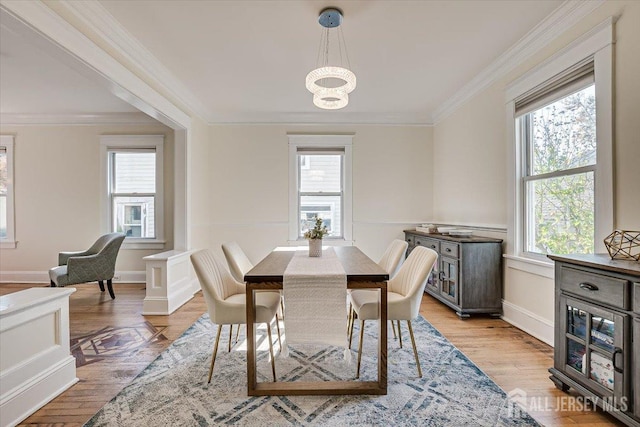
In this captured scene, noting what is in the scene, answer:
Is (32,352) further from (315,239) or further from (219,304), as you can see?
(315,239)

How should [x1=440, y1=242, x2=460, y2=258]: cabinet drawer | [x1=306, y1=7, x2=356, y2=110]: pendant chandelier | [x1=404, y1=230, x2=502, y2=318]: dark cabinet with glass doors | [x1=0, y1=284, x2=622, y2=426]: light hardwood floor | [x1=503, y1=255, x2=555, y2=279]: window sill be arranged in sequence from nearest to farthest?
1. [x1=0, y1=284, x2=622, y2=426]: light hardwood floor
2. [x1=306, y1=7, x2=356, y2=110]: pendant chandelier
3. [x1=503, y1=255, x2=555, y2=279]: window sill
4. [x1=404, y1=230, x2=502, y2=318]: dark cabinet with glass doors
5. [x1=440, y1=242, x2=460, y2=258]: cabinet drawer

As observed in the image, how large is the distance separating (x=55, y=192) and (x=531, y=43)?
6.83 meters

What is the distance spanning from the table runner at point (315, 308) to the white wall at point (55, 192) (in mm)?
4038

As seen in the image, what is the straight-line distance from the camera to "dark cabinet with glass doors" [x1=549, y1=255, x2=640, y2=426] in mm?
1592

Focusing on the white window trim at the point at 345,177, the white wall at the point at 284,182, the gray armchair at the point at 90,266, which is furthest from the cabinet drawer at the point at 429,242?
the gray armchair at the point at 90,266

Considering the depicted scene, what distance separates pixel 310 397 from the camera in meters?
2.01

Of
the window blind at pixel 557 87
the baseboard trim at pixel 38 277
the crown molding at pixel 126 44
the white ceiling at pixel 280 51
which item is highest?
the white ceiling at pixel 280 51

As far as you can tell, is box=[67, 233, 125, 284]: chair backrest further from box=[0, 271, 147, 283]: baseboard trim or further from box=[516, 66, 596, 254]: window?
box=[516, 66, 596, 254]: window

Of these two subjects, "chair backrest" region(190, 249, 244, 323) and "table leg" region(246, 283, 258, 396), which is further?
"chair backrest" region(190, 249, 244, 323)

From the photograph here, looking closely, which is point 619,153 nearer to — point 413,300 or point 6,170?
point 413,300

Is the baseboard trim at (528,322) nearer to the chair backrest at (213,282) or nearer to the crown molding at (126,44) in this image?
the chair backrest at (213,282)

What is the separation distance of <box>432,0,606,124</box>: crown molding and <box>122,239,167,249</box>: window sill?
5.13m

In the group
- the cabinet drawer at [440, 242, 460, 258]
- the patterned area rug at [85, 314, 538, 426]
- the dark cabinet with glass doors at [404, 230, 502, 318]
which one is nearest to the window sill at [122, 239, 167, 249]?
the patterned area rug at [85, 314, 538, 426]

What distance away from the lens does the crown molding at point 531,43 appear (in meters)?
2.41
